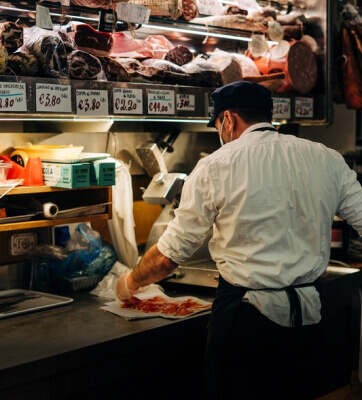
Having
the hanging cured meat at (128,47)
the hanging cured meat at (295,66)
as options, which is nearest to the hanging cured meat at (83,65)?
the hanging cured meat at (128,47)

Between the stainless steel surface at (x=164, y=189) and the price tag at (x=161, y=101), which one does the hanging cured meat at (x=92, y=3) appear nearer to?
the price tag at (x=161, y=101)

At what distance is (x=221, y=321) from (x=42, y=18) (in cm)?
141

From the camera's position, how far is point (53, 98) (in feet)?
8.91

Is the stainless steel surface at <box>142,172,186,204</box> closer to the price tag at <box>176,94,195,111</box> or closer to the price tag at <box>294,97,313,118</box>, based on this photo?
the price tag at <box>176,94,195,111</box>

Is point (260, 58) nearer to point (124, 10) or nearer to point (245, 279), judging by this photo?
point (124, 10)

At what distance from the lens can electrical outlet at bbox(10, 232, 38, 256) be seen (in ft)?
10.7

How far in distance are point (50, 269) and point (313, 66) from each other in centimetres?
191

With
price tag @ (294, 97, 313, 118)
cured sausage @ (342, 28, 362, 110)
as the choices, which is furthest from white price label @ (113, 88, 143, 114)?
cured sausage @ (342, 28, 362, 110)

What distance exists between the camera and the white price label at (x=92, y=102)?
2812 millimetres

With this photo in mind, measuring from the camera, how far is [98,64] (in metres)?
2.90

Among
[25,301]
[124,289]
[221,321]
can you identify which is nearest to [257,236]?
[221,321]

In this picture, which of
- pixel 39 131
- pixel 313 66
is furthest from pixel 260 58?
pixel 39 131

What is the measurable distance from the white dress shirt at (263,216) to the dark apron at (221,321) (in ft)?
0.09

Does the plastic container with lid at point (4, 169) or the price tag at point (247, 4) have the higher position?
the price tag at point (247, 4)
